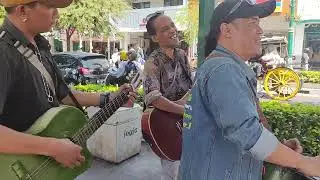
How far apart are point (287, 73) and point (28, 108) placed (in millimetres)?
12908

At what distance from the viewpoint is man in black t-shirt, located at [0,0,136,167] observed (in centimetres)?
180

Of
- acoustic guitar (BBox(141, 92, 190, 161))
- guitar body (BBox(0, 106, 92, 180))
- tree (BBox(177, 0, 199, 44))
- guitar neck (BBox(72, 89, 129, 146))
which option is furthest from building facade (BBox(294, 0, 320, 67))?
guitar body (BBox(0, 106, 92, 180))

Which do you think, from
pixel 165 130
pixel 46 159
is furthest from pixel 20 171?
pixel 165 130

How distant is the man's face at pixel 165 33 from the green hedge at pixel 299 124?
2326 mm

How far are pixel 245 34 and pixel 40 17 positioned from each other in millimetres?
994

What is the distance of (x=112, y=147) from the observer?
530cm

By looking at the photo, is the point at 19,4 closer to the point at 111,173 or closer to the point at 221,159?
the point at 221,159

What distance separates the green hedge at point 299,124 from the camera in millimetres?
4992

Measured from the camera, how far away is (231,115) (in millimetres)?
1504

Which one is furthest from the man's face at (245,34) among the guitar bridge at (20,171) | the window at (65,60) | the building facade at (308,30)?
the building facade at (308,30)

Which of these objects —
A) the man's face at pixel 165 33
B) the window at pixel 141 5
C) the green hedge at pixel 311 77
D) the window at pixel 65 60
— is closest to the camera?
the man's face at pixel 165 33

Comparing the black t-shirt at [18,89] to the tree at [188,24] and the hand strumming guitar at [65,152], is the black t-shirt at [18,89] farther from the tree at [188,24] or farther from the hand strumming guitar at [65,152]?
the tree at [188,24]

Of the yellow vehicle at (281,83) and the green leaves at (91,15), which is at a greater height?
the green leaves at (91,15)

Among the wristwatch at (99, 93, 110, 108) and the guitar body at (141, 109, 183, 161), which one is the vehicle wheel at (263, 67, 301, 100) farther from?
the wristwatch at (99, 93, 110, 108)
